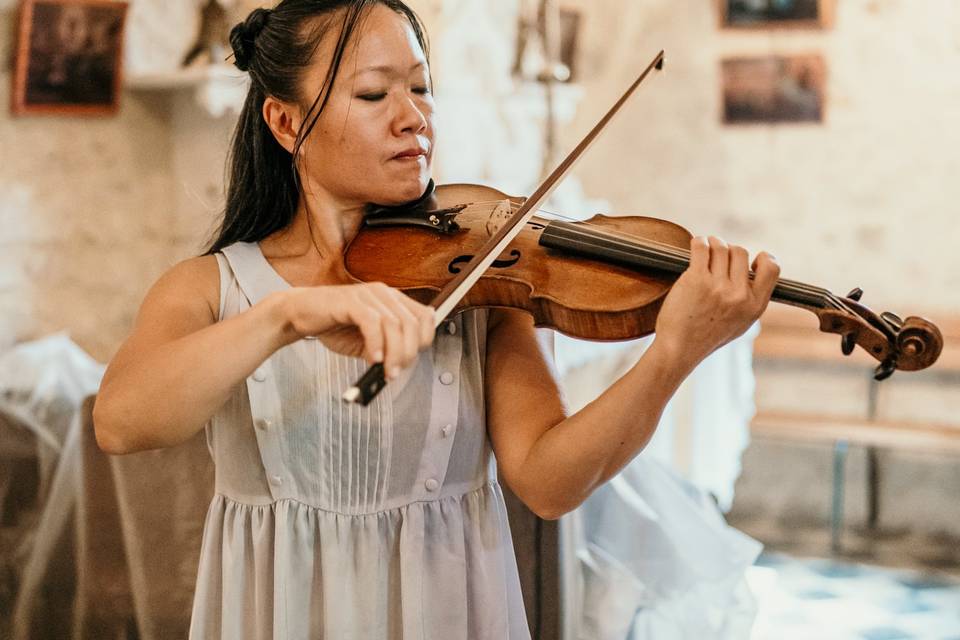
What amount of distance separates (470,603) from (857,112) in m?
3.91

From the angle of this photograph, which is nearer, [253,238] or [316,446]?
[316,446]

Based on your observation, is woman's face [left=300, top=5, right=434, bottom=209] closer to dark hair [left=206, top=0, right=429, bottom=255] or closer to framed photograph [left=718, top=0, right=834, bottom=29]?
dark hair [left=206, top=0, right=429, bottom=255]

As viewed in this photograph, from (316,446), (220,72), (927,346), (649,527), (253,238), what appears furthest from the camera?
(220,72)

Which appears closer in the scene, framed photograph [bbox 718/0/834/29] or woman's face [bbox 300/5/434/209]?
woman's face [bbox 300/5/434/209]

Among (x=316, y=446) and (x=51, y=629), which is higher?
(x=316, y=446)

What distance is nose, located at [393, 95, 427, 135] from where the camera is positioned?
1.16 metres

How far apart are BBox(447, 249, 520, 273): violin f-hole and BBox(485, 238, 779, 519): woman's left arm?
173mm

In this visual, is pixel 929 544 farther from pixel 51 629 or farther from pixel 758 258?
pixel 758 258

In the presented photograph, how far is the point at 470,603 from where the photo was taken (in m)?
1.22

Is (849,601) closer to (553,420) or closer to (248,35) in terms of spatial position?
(553,420)

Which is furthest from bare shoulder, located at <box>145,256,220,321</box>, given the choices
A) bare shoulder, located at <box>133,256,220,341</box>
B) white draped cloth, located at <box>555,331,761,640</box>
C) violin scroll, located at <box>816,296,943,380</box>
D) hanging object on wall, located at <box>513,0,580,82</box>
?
hanging object on wall, located at <box>513,0,580,82</box>

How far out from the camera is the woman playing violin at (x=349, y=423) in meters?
1.16

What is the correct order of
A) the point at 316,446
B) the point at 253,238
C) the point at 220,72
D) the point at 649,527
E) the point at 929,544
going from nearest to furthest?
the point at 316,446 → the point at 253,238 → the point at 649,527 → the point at 220,72 → the point at 929,544

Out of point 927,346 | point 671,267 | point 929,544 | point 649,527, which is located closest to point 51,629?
point 649,527
